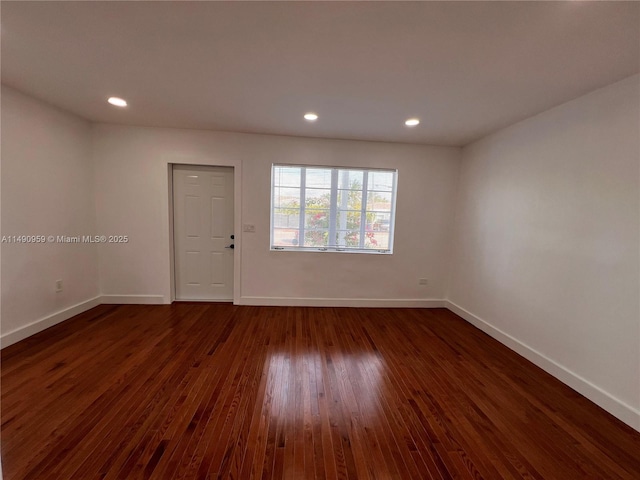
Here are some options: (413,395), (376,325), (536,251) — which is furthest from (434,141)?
(413,395)

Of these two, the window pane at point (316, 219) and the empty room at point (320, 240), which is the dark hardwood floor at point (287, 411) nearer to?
the empty room at point (320, 240)

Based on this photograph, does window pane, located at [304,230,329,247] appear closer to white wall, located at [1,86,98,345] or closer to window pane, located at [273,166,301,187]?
window pane, located at [273,166,301,187]

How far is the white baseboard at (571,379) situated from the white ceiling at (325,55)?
239 centimetres


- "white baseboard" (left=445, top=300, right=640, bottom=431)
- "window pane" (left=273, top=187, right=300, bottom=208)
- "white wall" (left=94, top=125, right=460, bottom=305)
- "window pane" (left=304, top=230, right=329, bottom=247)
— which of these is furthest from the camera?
"window pane" (left=304, top=230, right=329, bottom=247)

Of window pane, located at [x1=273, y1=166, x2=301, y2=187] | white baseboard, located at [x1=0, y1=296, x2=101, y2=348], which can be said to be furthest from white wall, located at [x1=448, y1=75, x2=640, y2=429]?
white baseboard, located at [x1=0, y1=296, x2=101, y2=348]

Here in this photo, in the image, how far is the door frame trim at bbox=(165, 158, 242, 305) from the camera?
10.9 feet

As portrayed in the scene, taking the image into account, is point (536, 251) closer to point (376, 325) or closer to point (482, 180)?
point (482, 180)

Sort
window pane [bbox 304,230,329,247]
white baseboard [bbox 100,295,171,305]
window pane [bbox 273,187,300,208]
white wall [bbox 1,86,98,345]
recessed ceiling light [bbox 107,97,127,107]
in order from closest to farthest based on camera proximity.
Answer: white wall [bbox 1,86,98,345], recessed ceiling light [bbox 107,97,127,107], white baseboard [bbox 100,295,171,305], window pane [bbox 273,187,300,208], window pane [bbox 304,230,329,247]

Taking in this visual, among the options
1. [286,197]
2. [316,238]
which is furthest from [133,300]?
[316,238]

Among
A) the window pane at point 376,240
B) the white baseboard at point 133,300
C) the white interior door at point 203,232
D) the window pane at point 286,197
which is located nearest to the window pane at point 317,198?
the window pane at point 286,197

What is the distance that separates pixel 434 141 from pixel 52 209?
4827mm

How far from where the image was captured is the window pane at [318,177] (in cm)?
354

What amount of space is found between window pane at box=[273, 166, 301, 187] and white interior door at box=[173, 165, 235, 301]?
2.16 ft

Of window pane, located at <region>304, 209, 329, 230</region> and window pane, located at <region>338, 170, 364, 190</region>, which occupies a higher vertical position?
window pane, located at <region>338, 170, 364, 190</region>
